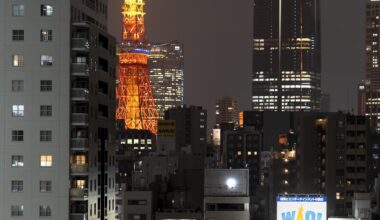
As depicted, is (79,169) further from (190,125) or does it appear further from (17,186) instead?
(190,125)

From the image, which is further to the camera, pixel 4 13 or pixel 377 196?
pixel 377 196

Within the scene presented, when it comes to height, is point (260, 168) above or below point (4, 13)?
below

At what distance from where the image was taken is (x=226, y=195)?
3162 inches

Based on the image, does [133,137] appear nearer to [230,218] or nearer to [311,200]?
[230,218]

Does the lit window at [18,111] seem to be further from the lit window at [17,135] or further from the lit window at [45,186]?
the lit window at [45,186]

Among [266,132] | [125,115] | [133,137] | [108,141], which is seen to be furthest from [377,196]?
[266,132]

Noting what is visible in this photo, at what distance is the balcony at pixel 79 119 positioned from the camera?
41.7 metres

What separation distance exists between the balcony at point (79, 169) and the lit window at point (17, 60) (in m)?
4.43

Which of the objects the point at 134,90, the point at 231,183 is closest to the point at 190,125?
the point at 134,90

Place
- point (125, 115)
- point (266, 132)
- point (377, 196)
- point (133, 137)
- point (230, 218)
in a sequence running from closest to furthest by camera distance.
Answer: point (230, 218), point (377, 196), point (125, 115), point (133, 137), point (266, 132)

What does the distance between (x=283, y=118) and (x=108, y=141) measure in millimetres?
148659

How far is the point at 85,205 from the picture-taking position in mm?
41594

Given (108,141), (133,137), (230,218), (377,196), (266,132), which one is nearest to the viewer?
(108,141)

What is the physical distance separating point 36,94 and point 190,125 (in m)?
146
